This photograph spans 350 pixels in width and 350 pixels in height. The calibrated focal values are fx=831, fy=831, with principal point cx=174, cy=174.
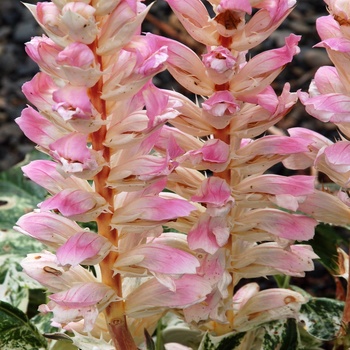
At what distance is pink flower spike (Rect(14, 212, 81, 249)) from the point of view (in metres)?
0.71

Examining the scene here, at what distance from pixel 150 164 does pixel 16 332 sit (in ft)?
1.11

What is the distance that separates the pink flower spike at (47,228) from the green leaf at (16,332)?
0.21m

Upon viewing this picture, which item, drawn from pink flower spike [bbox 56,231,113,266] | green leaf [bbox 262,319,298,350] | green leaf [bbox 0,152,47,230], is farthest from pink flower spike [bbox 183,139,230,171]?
green leaf [bbox 0,152,47,230]

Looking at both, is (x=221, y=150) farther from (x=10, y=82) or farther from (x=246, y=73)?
(x=10, y=82)

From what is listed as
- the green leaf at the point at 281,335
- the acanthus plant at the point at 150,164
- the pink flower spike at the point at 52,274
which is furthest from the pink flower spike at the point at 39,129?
the green leaf at the point at 281,335

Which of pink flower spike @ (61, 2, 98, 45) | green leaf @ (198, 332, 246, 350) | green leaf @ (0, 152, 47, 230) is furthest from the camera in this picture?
green leaf @ (0, 152, 47, 230)

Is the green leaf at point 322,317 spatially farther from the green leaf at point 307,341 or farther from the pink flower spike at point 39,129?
the pink flower spike at point 39,129

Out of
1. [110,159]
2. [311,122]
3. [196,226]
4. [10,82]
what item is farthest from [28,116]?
[10,82]

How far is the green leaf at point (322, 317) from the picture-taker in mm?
945

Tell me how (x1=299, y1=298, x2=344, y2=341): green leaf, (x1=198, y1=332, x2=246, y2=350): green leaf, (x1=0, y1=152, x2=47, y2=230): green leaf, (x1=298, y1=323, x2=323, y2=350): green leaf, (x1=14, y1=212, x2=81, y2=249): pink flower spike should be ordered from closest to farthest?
(x1=14, y1=212, x2=81, y2=249): pink flower spike, (x1=198, y1=332, x2=246, y2=350): green leaf, (x1=299, y1=298, x2=344, y2=341): green leaf, (x1=298, y1=323, x2=323, y2=350): green leaf, (x1=0, y1=152, x2=47, y2=230): green leaf

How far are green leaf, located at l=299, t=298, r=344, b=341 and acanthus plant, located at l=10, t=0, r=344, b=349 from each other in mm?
158

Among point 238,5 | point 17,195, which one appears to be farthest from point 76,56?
point 17,195

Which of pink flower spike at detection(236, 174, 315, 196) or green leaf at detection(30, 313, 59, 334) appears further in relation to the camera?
green leaf at detection(30, 313, 59, 334)

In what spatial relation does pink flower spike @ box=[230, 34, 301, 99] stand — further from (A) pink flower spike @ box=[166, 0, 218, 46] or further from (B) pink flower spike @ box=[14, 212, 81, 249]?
(B) pink flower spike @ box=[14, 212, 81, 249]
